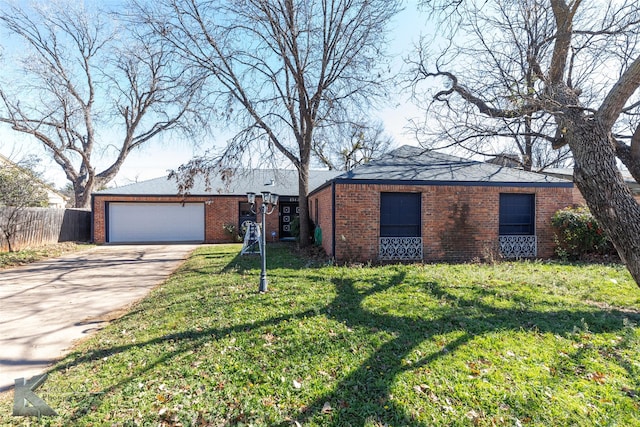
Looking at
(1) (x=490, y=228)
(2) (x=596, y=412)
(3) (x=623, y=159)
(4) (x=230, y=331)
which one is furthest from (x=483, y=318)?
(1) (x=490, y=228)

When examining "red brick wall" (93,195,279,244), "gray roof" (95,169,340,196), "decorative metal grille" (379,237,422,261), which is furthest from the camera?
"red brick wall" (93,195,279,244)

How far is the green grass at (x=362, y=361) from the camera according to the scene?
2.54m

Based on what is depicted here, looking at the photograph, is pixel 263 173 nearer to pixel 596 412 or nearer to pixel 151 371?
pixel 151 371

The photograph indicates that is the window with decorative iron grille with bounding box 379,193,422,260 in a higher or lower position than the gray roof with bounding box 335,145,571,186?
lower

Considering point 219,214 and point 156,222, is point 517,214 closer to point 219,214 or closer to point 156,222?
point 219,214

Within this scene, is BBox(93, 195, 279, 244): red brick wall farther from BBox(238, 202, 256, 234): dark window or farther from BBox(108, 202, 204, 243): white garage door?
BBox(108, 202, 204, 243): white garage door

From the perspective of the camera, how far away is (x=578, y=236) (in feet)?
29.5

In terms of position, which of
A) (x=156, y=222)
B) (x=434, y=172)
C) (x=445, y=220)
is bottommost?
(x=156, y=222)

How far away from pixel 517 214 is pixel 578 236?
5.48 feet

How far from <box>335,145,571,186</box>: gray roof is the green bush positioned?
1113mm

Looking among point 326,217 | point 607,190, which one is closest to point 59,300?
point 326,217

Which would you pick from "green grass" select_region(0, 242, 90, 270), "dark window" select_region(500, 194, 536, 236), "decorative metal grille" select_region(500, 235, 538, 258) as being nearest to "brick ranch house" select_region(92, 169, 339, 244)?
"green grass" select_region(0, 242, 90, 270)

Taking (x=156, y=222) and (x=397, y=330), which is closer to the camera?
(x=397, y=330)

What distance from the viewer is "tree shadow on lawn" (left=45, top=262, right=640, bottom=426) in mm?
2561
